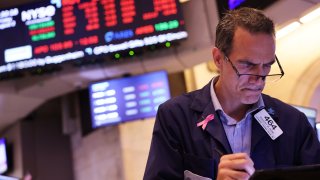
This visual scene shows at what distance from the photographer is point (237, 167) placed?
1.53 meters

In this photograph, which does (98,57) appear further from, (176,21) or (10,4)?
(10,4)

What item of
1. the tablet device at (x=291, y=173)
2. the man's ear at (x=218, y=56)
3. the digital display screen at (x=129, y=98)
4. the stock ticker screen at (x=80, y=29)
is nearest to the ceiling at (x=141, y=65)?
the digital display screen at (x=129, y=98)

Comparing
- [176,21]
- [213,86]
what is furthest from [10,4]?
[213,86]

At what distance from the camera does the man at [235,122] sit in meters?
1.77

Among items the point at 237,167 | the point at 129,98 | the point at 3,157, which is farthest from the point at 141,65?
the point at 237,167

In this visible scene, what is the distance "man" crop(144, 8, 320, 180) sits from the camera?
177 centimetres

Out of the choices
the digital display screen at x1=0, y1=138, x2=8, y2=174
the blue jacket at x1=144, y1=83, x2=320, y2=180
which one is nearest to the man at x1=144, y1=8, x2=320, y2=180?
the blue jacket at x1=144, y1=83, x2=320, y2=180

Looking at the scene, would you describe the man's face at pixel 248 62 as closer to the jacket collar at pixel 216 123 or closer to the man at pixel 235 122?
the man at pixel 235 122

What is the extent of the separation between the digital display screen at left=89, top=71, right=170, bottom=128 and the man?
361 cm

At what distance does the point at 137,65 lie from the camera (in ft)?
18.9

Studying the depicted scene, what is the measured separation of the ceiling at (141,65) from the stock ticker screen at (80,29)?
1.32 ft

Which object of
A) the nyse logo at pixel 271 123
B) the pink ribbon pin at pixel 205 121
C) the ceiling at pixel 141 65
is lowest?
the nyse logo at pixel 271 123

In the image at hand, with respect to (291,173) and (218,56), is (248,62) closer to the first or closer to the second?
(218,56)

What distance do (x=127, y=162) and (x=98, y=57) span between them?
182cm
